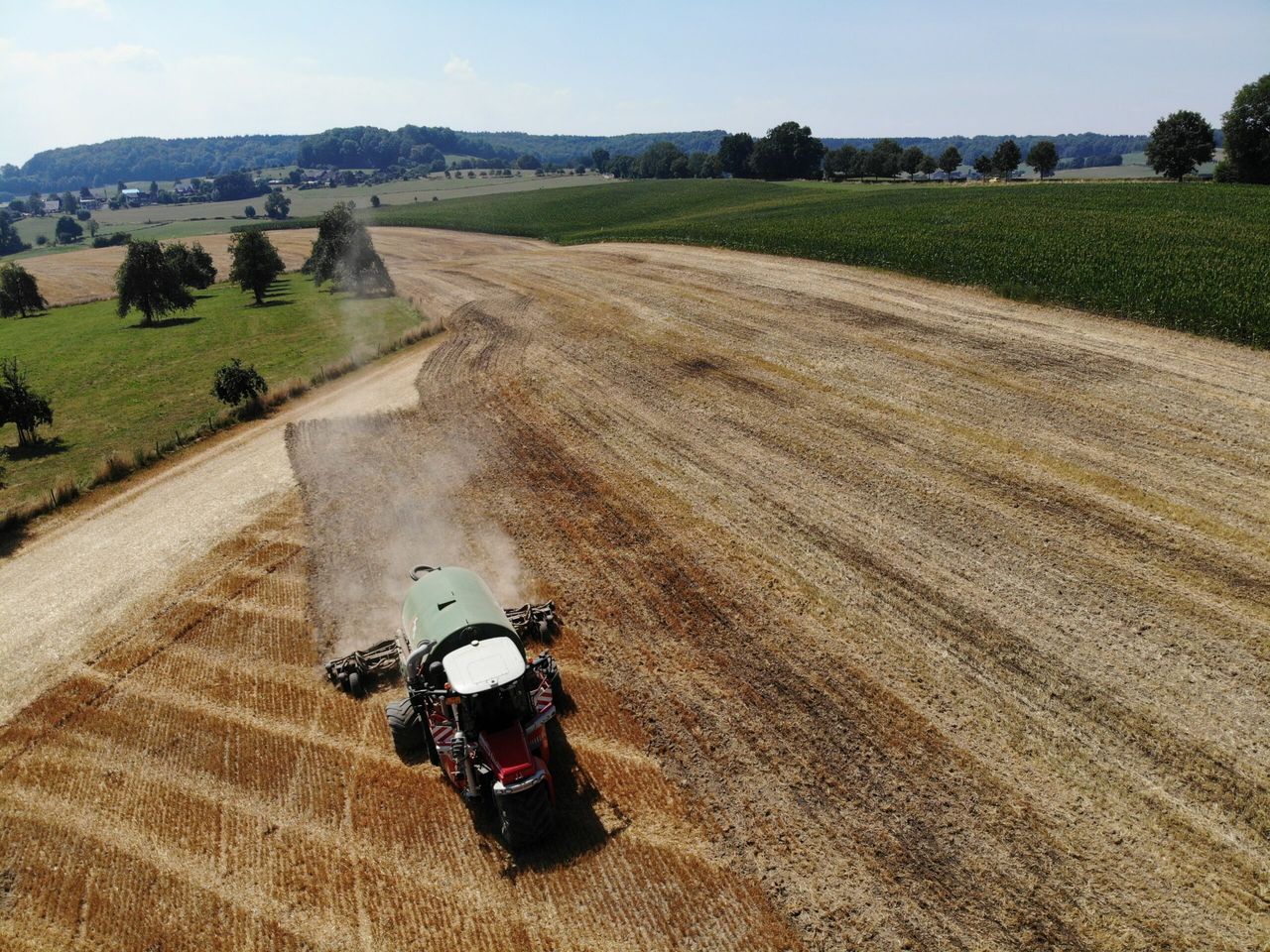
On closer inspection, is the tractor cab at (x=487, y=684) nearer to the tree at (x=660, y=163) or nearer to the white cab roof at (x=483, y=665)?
the white cab roof at (x=483, y=665)

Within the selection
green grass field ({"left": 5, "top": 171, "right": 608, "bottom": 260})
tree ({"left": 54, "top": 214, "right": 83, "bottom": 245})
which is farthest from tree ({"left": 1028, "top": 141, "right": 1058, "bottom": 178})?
tree ({"left": 54, "top": 214, "right": 83, "bottom": 245})

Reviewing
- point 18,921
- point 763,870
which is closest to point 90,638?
point 18,921

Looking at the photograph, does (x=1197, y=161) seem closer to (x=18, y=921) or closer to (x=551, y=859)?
(x=551, y=859)

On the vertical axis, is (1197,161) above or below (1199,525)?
above

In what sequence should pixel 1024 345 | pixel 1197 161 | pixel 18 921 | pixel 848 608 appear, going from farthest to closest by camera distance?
pixel 1197 161 → pixel 1024 345 → pixel 848 608 → pixel 18 921

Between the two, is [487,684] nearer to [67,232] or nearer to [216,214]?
[216,214]

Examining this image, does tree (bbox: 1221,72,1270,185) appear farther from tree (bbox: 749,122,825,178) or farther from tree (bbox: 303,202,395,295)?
tree (bbox: 303,202,395,295)
